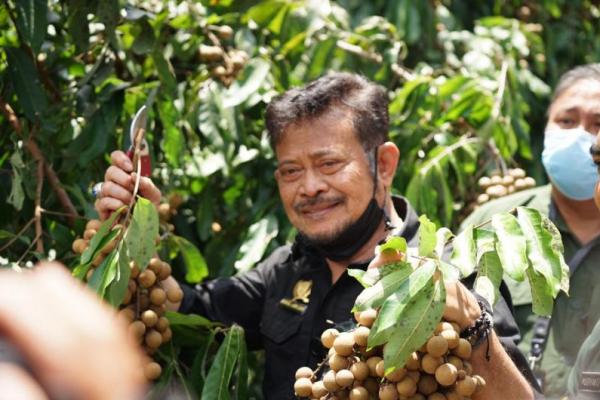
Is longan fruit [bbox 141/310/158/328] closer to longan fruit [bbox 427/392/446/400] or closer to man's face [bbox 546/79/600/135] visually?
longan fruit [bbox 427/392/446/400]

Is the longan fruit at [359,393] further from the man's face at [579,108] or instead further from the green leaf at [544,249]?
the man's face at [579,108]

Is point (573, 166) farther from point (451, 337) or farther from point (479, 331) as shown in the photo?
point (451, 337)

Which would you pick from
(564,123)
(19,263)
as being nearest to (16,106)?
(19,263)

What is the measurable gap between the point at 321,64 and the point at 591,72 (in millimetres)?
973

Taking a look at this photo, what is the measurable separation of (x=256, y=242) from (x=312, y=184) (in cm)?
74

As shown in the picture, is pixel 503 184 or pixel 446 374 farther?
pixel 503 184

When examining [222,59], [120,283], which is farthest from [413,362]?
[222,59]

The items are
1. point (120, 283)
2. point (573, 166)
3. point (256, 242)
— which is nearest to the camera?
point (120, 283)

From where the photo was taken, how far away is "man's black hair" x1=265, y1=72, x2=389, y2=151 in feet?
10.1

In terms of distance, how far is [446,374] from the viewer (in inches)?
78.3

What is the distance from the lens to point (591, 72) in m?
3.55

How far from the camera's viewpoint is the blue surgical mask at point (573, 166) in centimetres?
328

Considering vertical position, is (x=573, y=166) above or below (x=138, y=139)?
below

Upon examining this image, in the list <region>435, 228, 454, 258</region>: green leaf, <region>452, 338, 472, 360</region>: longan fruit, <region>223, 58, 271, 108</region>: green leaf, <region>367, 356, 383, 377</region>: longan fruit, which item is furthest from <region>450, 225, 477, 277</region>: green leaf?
<region>223, 58, 271, 108</region>: green leaf
